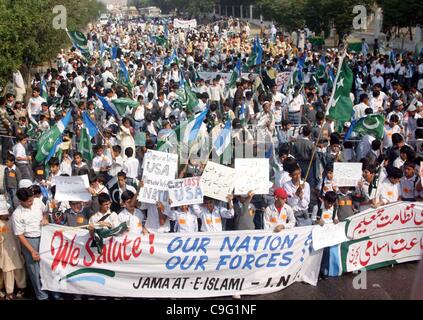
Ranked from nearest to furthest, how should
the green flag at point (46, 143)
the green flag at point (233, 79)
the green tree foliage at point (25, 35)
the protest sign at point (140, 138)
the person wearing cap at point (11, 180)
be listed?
the green flag at point (46, 143), the person wearing cap at point (11, 180), the protest sign at point (140, 138), the green flag at point (233, 79), the green tree foliage at point (25, 35)

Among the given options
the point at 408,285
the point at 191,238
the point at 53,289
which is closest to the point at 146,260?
the point at 191,238

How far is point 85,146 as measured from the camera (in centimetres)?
1077

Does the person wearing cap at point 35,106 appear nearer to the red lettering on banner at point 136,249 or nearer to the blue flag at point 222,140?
the blue flag at point 222,140

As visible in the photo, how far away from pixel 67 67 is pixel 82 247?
56.5 ft

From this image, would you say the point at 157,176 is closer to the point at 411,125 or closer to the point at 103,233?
the point at 103,233

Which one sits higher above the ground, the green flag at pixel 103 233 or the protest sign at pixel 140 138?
the protest sign at pixel 140 138

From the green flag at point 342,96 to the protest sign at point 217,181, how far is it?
301 cm

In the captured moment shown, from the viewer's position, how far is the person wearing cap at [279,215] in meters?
7.62

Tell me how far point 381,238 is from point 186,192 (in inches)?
109

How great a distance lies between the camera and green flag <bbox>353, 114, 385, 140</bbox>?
10.9 meters

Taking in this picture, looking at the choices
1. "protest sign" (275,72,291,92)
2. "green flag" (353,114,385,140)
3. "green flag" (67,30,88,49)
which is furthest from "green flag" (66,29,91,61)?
"green flag" (353,114,385,140)

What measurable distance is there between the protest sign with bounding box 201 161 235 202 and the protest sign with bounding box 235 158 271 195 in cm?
18

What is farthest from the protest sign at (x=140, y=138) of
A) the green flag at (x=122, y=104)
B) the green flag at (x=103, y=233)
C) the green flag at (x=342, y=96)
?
the green flag at (x=103, y=233)

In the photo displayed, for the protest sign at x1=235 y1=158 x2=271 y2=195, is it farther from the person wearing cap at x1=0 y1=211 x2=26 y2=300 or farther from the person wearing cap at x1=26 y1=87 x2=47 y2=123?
the person wearing cap at x1=26 y1=87 x2=47 y2=123
